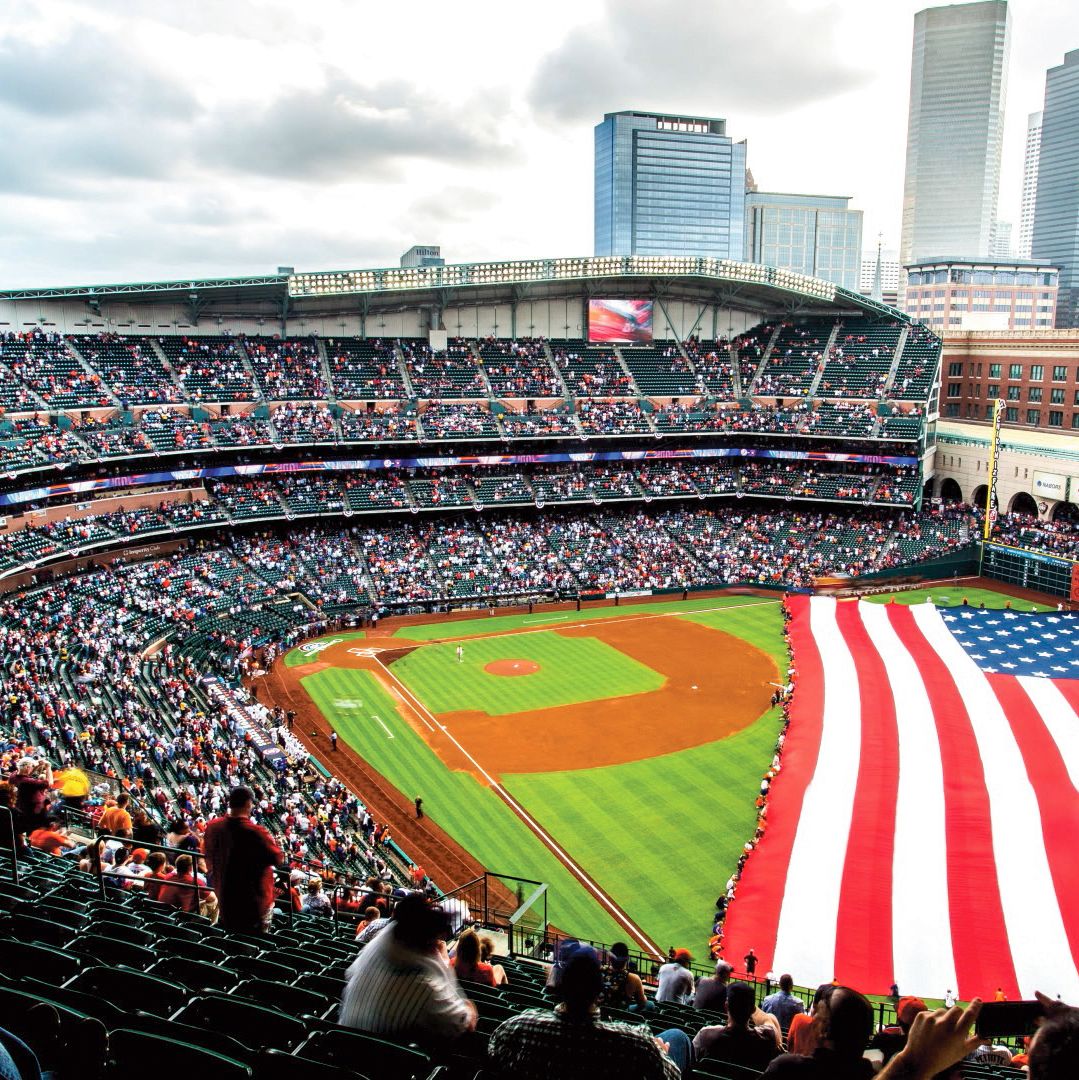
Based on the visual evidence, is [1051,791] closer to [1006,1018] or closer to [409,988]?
[1006,1018]

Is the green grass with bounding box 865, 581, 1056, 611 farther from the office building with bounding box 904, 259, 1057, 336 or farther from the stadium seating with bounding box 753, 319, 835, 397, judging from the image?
the office building with bounding box 904, 259, 1057, 336

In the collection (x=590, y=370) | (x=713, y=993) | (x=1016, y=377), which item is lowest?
(x=713, y=993)

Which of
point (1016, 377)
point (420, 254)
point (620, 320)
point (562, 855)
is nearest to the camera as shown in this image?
point (562, 855)

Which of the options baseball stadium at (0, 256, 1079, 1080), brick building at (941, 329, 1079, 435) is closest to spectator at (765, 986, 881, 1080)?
baseball stadium at (0, 256, 1079, 1080)

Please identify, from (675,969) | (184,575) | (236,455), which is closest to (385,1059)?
(675,969)

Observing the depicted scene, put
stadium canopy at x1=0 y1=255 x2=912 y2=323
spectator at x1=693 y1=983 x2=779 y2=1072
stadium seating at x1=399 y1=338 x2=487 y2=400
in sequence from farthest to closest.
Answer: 1. stadium seating at x1=399 y1=338 x2=487 y2=400
2. stadium canopy at x1=0 y1=255 x2=912 y2=323
3. spectator at x1=693 y1=983 x2=779 y2=1072

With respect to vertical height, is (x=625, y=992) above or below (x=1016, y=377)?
below

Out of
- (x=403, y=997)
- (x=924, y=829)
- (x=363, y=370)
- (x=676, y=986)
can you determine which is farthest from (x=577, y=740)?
(x=363, y=370)

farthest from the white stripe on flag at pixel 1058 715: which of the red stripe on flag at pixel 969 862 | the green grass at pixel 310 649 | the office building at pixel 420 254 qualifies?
the office building at pixel 420 254
